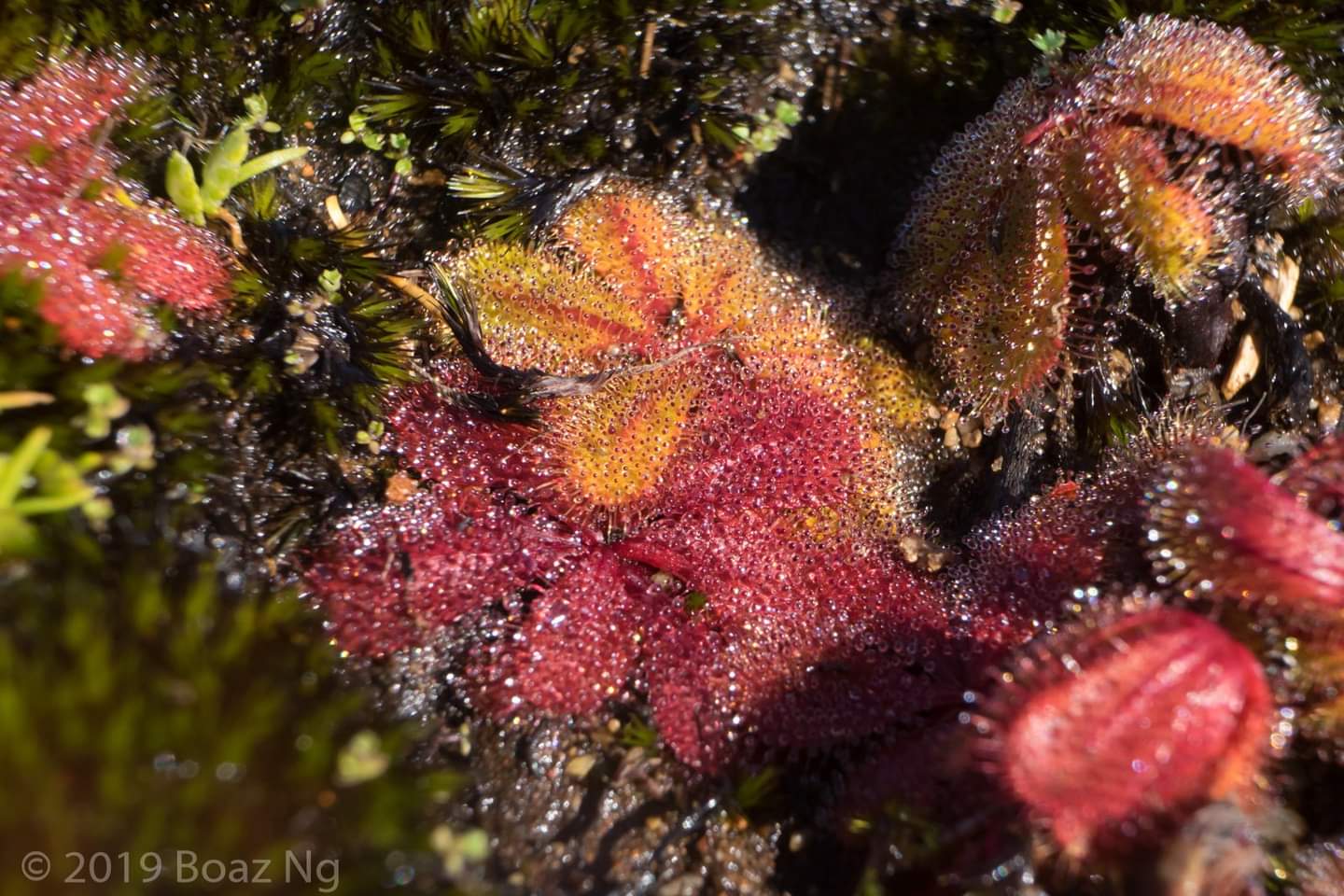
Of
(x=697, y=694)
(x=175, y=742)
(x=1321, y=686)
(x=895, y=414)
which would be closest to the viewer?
(x=175, y=742)

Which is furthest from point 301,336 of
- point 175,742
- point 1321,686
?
point 1321,686

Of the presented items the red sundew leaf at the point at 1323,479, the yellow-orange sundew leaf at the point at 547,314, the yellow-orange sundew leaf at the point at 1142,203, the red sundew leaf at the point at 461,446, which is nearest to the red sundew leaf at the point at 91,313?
the red sundew leaf at the point at 461,446

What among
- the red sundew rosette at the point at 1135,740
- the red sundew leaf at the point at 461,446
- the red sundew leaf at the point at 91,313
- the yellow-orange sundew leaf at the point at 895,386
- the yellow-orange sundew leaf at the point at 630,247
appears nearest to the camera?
the red sundew rosette at the point at 1135,740

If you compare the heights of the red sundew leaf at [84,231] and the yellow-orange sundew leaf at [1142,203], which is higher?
the yellow-orange sundew leaf at [1142,203]

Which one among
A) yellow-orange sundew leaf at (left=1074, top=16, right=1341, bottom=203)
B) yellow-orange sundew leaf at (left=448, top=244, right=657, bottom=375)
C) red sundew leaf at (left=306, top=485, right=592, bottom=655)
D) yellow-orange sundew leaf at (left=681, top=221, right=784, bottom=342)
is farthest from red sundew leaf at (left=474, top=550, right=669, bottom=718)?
yellow-orange sundew leaf at (left=1074, top=16, right=1341, bottom=203)

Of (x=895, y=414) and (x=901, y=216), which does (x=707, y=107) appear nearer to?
(x=901, y=216)

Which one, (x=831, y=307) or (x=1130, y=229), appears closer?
(x=1130, y=229)

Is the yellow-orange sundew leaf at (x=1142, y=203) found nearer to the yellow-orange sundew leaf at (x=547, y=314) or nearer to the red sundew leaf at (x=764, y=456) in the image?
the red sundew leaf at (x=764, y=456)
